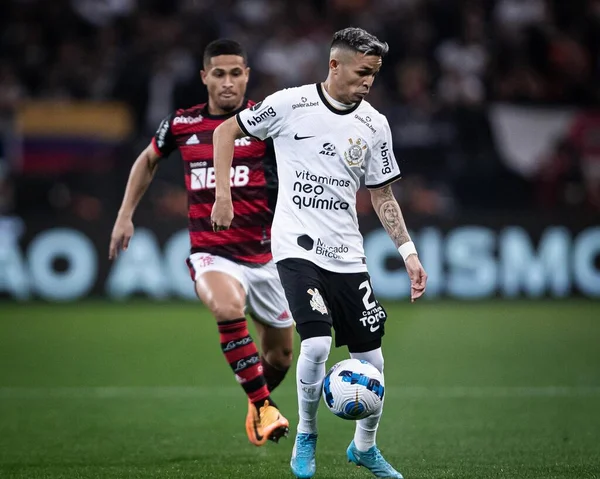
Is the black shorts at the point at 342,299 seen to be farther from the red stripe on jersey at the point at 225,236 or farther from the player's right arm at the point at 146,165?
the player's right arm at the point at 146,165

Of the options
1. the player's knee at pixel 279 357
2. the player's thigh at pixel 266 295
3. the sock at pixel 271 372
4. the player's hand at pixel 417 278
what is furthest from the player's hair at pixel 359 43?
the sock at pixel 271 372

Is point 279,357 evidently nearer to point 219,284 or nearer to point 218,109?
point 219,284

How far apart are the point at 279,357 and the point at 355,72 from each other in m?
2.36

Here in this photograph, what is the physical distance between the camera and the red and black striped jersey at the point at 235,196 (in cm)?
714

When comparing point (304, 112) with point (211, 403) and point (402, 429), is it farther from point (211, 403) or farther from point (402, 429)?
point (211, 403)

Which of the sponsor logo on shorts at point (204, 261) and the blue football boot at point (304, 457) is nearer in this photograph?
the blue football boot at point (304, 457)

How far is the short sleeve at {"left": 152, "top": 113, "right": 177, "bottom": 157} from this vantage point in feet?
24.2

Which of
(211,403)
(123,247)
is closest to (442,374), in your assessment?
(211,403)

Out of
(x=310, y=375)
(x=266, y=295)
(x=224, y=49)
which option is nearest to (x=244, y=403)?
(x=266, y=295)

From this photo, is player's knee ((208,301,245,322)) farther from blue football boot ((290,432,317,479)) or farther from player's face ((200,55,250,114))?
player's face ((200,55,250,114))

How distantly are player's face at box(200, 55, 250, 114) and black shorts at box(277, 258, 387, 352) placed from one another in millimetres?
1713

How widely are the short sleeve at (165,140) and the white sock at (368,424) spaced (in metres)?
2.24

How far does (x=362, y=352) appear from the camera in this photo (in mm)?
5855

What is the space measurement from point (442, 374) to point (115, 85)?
8351 mm
